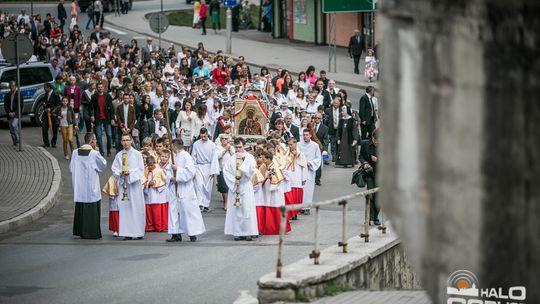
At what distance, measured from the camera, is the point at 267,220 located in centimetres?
2077

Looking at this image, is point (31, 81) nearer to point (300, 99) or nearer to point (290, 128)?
point (300, 99)

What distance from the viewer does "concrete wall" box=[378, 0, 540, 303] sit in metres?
5.72

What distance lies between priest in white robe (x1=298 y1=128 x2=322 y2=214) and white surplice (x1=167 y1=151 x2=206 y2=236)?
360 centimetres

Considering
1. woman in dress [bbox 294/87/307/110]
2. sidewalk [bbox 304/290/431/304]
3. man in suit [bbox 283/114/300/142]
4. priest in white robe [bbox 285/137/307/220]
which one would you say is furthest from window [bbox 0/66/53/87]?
sidewalk [bbox 304/290/431/304]

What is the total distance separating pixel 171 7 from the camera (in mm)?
70438

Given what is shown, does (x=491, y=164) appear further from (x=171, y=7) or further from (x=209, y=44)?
(x=171, y=7)

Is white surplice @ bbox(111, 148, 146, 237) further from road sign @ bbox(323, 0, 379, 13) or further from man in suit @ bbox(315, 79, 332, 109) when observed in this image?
road sign @ bbox(323, 0, 379, 13)

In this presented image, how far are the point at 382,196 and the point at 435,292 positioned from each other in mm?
573

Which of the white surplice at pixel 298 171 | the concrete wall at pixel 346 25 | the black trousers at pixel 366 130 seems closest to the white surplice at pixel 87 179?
the white surplice at pixel 298 171

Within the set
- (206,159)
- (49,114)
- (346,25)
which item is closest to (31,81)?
(49,114)

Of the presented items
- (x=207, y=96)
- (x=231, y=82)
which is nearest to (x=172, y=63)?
(x=231, y=82)

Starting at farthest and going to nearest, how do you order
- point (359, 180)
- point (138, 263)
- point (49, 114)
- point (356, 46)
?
1. point (356, 46)
2. point (49, 114)
3. point (359, 180)
4. point (138, 263)

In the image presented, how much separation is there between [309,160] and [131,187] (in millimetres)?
4617

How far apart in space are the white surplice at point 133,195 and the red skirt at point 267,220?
1935 mm
